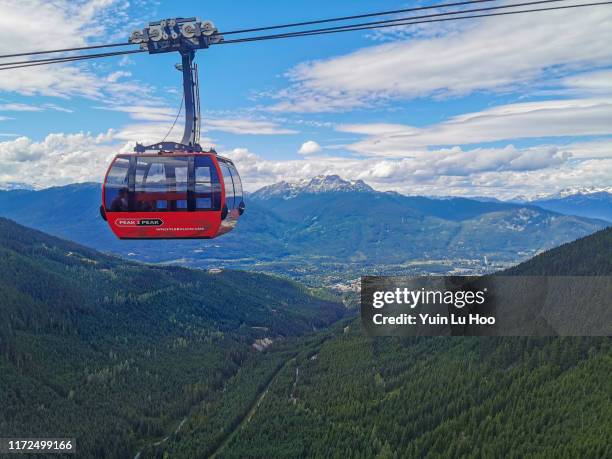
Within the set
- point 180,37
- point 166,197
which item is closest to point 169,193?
point 166,197

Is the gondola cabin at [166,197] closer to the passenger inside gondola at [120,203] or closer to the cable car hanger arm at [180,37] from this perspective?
the passenger inside gondola at [120,203]

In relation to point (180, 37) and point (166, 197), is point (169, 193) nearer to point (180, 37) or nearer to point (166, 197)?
point (166, 197)

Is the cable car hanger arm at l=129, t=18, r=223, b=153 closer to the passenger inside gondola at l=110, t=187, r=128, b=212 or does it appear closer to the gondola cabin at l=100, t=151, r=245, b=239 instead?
the gondola cabin at l=100, t=151, r=245, b=239

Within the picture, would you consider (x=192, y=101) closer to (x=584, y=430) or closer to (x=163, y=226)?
(x=163, y=226)

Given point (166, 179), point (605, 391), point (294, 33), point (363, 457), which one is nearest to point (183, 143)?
point (166, 179)

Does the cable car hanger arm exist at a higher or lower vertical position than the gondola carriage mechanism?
higher

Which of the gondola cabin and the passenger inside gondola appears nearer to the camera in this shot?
the gondola cabin

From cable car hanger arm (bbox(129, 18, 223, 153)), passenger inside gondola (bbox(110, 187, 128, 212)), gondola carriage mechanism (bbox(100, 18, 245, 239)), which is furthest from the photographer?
passenger inside gondola (bbox(110, 187, 128, 212))

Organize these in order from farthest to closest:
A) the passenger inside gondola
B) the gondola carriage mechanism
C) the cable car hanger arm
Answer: the passenger inside gondola < the gondola carriage mechanism < the cable car hanger arm

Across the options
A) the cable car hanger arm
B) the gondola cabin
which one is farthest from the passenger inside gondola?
the cable car hanger arm

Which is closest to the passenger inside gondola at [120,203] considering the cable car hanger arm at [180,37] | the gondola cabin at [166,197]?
the gondola cabin at [166,197]
